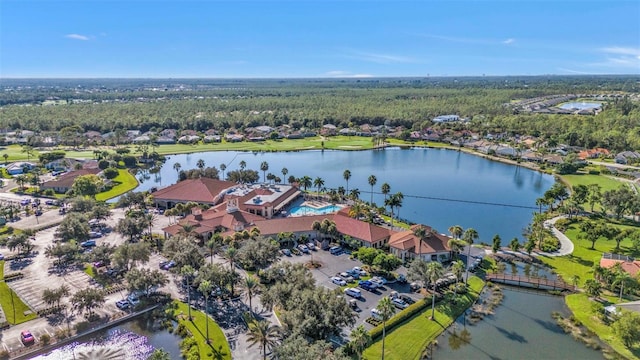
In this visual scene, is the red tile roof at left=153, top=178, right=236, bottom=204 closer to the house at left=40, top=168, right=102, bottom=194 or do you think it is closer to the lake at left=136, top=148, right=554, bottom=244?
the lake at left=136, top=148, right=554, bottom=244

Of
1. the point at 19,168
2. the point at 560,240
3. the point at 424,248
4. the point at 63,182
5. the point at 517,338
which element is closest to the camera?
the point at 517,338

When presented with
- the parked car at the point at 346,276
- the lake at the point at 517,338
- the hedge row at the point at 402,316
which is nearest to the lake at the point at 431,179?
the lake at the point at 517,338

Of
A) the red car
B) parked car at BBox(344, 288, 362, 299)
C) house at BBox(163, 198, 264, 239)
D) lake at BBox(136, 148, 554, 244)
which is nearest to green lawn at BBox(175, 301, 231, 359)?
the red car

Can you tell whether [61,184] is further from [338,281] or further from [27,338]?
[338,281]

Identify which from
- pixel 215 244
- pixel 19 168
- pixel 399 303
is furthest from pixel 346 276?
pixel 19 168

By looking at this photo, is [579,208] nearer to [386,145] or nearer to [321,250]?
[321,250]

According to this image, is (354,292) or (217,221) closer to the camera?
(354,292)

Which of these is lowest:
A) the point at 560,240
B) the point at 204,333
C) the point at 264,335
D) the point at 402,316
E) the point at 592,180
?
the point at 204,333
